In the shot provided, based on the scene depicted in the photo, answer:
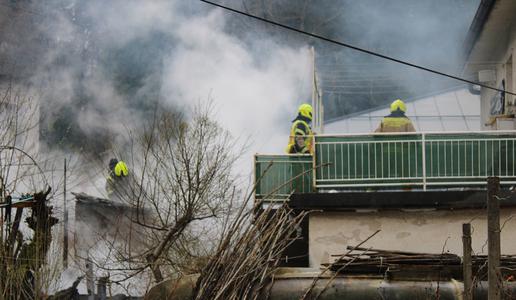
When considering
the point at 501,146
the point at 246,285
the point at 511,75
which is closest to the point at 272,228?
the point at 246,285

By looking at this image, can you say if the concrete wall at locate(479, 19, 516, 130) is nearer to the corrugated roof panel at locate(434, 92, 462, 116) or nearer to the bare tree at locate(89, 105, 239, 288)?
the corrugated roof panel at locate(434, 92, 462, 116)

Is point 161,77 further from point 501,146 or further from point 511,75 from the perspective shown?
point 501,146

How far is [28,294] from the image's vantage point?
564 inches

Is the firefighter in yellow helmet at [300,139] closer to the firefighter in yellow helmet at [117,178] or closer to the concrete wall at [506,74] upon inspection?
the concrete wall at [506,74]

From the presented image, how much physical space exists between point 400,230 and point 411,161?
1.05 metres

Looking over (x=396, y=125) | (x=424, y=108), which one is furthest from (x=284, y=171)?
(x=424, y=108)

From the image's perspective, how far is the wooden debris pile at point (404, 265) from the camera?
10523 millimetres

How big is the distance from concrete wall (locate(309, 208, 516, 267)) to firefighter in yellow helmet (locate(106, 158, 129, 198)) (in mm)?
7437

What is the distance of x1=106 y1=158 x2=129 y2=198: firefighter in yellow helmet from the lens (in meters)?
20.9

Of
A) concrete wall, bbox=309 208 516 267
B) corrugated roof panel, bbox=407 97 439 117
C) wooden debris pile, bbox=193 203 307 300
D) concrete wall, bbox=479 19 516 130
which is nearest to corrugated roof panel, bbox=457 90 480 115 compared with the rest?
corrugated roof panel, bbox=407 97 439 117

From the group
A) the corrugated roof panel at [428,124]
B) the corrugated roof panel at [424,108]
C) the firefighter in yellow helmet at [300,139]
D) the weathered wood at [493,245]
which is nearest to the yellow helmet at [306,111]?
the firefighter in yellow helmet at [300,139]

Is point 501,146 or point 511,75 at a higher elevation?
point 511,75

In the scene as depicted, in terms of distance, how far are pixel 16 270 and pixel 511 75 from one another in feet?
29.7

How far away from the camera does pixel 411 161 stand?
47.8 ft
